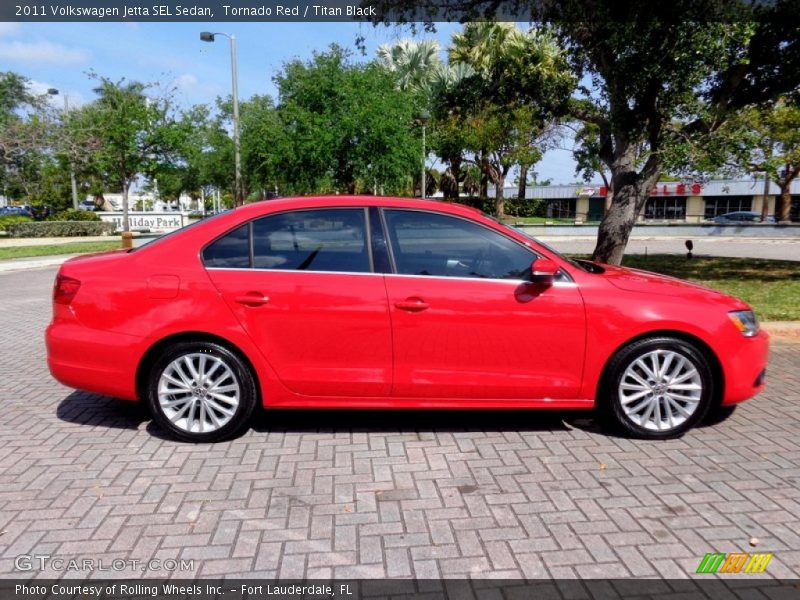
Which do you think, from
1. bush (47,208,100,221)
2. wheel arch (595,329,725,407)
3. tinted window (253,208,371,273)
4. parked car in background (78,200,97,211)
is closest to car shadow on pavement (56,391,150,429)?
tinted window (253,208,371,273)

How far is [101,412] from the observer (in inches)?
192

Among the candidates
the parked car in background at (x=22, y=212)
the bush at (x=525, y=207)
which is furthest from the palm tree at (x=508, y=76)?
the parked car in background at (x=22, y=212)

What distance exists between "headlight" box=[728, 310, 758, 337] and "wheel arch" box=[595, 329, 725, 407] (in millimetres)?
263

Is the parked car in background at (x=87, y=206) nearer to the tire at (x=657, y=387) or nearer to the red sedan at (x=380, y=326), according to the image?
the red sedan at (x=380, y=326)

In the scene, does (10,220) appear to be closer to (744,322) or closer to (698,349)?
(698,349)

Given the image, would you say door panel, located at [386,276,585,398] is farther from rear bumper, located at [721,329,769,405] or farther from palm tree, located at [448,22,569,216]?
palm tree, located at [448,22,569,216]

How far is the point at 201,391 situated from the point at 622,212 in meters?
10.3

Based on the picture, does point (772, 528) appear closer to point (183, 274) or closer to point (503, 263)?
point (503, 263)

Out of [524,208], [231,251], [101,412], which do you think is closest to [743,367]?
[231,251]

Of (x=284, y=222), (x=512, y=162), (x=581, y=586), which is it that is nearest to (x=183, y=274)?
(x=284, y=222)

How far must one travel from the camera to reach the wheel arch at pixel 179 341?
4.07 metres

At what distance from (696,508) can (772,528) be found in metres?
0.36

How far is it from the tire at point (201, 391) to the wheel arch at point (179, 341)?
1.2 inches

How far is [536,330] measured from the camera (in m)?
4.02
